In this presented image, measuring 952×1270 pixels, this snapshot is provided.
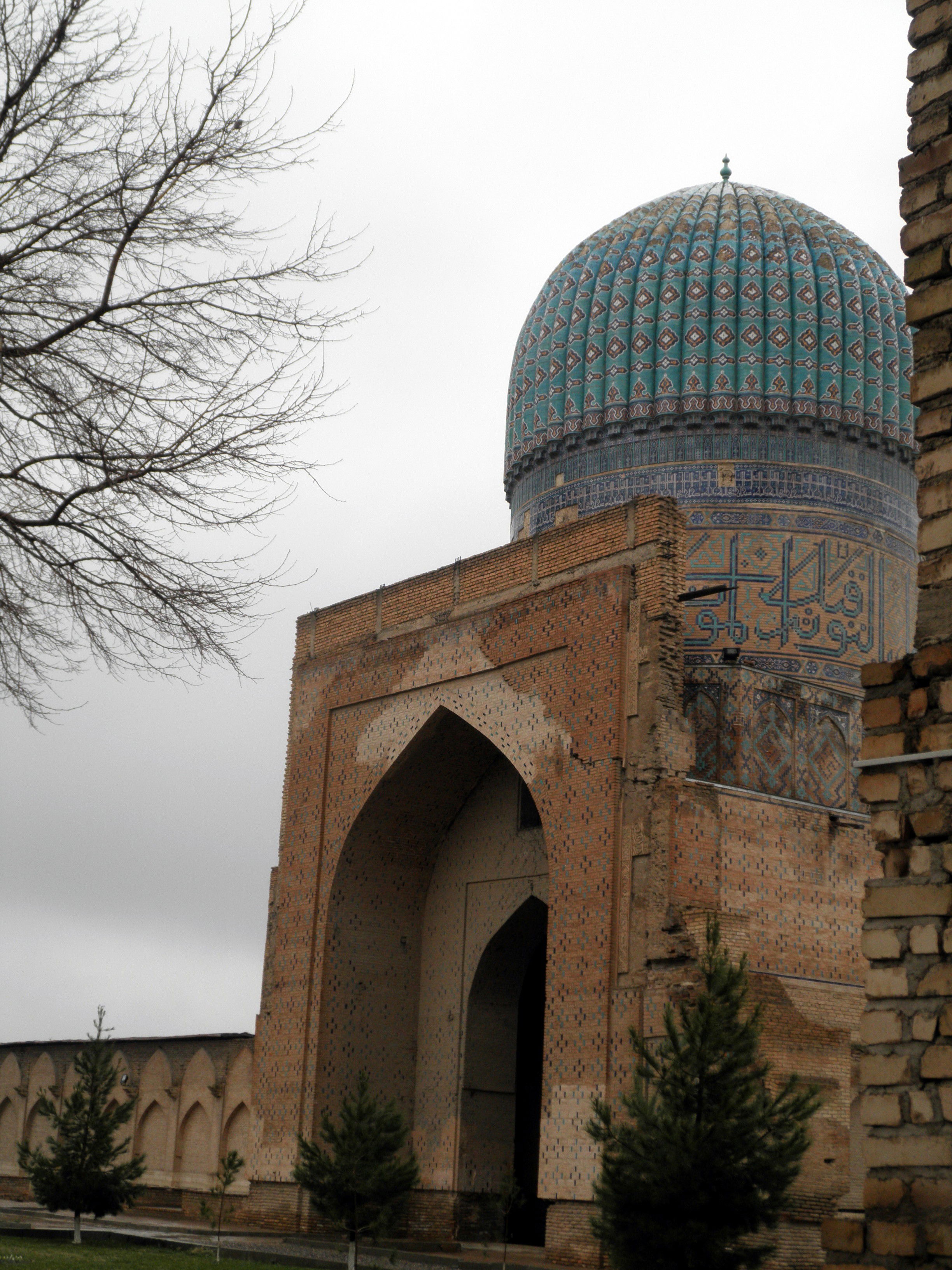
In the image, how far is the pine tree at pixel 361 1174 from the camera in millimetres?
10156

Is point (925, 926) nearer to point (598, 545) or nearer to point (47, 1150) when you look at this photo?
point (598, 545)

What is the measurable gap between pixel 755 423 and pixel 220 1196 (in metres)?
7.94

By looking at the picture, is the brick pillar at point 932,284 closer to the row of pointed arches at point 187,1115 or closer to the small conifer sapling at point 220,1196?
the small conifer sapling at point 220,1196

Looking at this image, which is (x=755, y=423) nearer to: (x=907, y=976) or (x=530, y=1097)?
(x=530, y=1097)

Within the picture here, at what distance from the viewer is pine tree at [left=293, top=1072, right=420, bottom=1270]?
1016cm

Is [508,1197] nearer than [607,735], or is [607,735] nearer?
[508,1197]

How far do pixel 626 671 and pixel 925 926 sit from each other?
7.14 meters

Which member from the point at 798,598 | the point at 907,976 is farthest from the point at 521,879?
the point at 907,976

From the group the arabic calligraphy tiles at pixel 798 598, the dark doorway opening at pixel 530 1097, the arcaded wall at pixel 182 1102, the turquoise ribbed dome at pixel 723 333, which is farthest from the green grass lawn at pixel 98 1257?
the turquoise ribbed dome at pixel 723 333

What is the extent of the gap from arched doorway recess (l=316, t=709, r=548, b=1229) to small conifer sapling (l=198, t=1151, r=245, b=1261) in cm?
118

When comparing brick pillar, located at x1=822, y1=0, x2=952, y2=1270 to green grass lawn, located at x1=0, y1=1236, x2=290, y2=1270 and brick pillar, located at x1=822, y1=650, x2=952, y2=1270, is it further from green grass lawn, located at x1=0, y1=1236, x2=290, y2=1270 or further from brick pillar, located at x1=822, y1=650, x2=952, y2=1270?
green grass lawn, located at x1=0, y1=1236, x2=290, y2=1270

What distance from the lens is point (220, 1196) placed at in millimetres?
13031

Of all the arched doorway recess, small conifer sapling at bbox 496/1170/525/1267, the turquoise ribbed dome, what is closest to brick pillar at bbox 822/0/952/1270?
small conifer sapling at bbox 496/1170/525/1267

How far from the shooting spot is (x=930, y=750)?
431 cm
